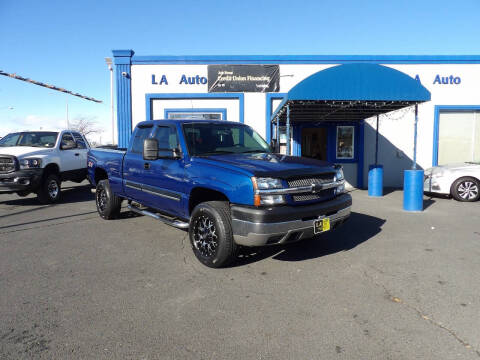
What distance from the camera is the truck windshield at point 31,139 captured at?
9.01 metres

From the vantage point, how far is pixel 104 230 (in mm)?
5762

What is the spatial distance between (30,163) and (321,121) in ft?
31.7

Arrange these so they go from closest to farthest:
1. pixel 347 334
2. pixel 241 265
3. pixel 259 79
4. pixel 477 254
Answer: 1. pixel 347 334
2. pixel 241 265
3. pixel 477 254
4. pixel 259 79

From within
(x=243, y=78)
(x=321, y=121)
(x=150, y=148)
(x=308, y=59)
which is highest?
(x=308, y=59)

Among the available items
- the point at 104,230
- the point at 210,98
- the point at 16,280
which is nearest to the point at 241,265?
the point at 16,280

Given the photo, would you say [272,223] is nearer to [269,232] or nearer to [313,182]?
[269,232]

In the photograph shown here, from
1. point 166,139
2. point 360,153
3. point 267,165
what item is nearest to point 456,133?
point 360,153

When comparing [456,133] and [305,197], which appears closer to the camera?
[305,197]

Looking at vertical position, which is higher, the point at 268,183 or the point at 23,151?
the point at 23,151

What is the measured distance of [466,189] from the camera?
8594 millimetres

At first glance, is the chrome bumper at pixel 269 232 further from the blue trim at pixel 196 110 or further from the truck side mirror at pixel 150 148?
the blue trim at pixel 196 110

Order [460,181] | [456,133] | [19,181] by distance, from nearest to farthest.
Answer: [19,181] < [460,181] < [456,133]

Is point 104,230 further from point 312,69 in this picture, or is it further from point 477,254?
point 312,69

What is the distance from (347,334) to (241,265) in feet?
5.73
